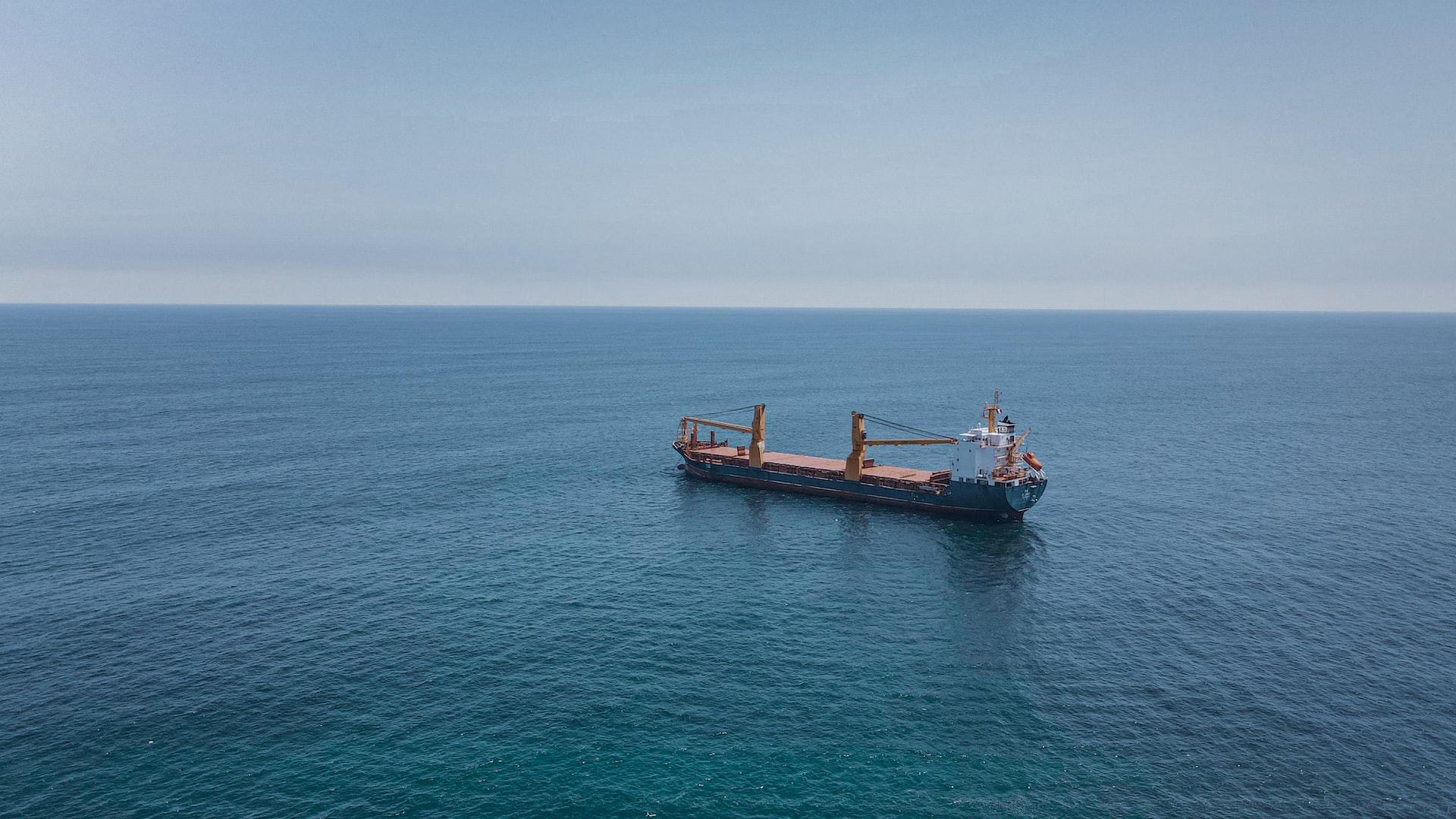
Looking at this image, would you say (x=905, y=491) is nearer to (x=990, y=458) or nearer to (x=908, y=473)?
(x=908, y=473)

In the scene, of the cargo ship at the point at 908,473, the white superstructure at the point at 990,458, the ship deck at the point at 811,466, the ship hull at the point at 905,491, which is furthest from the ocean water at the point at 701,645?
the white superstructure at the point at 990,458

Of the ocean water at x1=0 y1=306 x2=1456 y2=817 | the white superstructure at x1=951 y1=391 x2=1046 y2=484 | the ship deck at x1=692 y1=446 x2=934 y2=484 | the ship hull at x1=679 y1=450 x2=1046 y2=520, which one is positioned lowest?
the ocean water at x1=0 y1=306 x2=1456 y2=817

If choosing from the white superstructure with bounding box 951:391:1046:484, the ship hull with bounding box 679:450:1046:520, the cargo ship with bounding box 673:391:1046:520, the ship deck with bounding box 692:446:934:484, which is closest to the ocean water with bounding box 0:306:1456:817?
the ship hull with bounding box 679:450:1046:520

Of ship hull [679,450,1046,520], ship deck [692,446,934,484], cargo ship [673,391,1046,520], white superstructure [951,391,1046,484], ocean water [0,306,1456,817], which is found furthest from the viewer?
ship deck [692,446,934,484]

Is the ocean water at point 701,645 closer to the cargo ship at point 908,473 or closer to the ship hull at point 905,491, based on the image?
the ship hull at point 905,491

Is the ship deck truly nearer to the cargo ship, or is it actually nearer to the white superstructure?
the cargo ship
